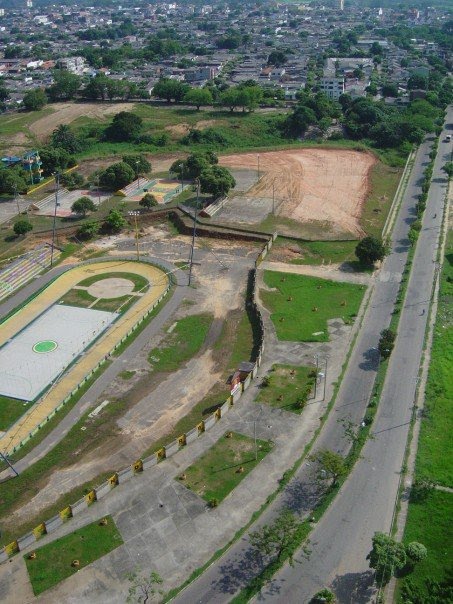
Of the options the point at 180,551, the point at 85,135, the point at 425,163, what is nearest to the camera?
the point at 180,551

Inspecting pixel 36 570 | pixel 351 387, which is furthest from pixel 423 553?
pixel 36 570

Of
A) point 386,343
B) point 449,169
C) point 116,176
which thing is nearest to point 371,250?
point 386,343

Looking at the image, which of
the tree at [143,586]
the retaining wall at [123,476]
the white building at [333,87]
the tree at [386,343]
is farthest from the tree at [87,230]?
the white building at [333,87]

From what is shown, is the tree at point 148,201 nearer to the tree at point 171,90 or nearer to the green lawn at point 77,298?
the green lawn at point 77,298

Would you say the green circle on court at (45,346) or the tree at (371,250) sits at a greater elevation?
the tree at (371,250)

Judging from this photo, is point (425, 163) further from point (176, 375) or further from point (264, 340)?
point (176, 375)

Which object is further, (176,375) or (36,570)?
(176,375)

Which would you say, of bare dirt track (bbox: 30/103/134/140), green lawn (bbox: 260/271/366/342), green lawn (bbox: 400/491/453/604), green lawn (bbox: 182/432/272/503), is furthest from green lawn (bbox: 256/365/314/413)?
bare dirt track (bbox: 30/103/134/140)
